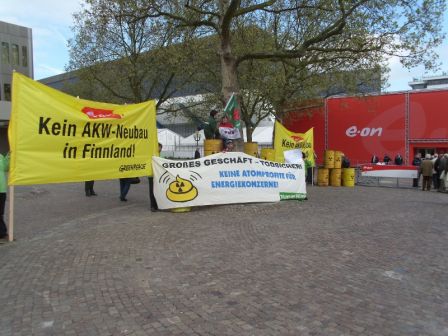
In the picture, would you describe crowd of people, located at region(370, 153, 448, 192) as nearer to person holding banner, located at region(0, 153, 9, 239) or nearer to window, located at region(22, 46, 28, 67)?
person holding banner, located at region(0, 153, 9, 239)

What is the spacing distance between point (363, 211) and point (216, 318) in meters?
7.31

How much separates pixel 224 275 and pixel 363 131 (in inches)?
1005

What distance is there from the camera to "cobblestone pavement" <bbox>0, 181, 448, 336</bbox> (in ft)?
13.4

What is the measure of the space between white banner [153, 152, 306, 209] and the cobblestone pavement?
0.62 meters

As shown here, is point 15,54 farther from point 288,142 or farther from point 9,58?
point 288,142

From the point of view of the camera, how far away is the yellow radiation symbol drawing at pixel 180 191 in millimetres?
9773

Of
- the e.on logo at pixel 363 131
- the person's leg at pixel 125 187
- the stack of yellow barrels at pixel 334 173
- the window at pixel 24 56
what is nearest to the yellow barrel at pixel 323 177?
the stack of yellow barrels at pixel 334 173

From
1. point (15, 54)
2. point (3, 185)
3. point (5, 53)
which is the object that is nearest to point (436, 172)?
point (3, 185)

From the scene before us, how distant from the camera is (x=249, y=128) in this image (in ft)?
88.7

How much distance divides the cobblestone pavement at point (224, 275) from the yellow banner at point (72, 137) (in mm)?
1053

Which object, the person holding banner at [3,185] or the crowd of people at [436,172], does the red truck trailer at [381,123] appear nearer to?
the crowd of people at [436,172]

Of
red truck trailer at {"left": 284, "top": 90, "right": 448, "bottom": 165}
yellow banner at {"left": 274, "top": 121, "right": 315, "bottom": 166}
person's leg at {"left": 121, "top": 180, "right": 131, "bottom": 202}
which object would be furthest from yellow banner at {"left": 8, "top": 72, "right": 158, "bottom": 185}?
red truck trailer at {"left": 284, "top": 90, "right": 448, "bottom": 165}

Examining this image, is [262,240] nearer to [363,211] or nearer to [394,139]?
[363,211]

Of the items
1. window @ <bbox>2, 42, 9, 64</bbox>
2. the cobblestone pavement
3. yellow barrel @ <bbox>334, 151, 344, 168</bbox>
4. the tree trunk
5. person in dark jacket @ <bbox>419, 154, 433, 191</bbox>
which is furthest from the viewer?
window @ <bbox>2, 42, 9, 64</bbox>
